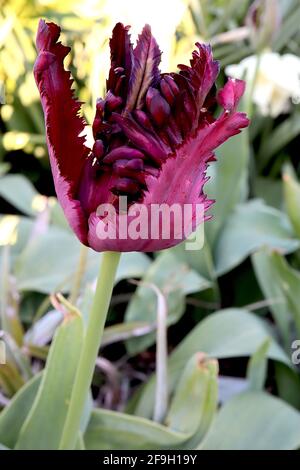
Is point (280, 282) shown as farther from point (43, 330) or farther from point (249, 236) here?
point (43, 330)

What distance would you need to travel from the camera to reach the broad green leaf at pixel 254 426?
0.82 m

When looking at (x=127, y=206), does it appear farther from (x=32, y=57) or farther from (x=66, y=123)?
(x=32, y=57)

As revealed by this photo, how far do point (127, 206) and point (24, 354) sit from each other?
557 millimetres

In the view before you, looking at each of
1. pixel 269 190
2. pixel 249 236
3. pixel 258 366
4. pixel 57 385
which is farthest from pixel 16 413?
pixel 269 190

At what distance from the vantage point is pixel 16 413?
28.5 inches

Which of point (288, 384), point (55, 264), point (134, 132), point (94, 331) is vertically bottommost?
point (288, 384)

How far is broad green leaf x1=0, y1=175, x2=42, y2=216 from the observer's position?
49.3 inches

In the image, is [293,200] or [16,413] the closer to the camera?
[16,413]

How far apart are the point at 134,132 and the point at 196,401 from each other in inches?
19.0

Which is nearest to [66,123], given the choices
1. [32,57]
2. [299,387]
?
[299,387]

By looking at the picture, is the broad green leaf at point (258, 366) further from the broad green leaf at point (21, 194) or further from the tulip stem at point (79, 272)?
the broad green leaf at point (21, 194)

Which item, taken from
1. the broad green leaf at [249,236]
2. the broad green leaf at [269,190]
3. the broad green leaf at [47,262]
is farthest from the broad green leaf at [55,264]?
the broad green leaf at [269,190]

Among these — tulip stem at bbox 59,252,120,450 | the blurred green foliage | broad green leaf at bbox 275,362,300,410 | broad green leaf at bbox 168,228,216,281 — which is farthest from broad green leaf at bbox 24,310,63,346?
tulip stem at bbox 59,252,120,450

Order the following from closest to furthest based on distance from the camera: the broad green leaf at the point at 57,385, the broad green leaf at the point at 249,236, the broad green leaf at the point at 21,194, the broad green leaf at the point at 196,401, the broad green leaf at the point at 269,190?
1. the broad green leaf at the point at 57,385
2. the broad green leaf at the point at 196,401
3. the broad green leaf at the point at 249,236
4. the broad green leaf at the point at 21,194
5. the broad green leaf at the point at 269,190
